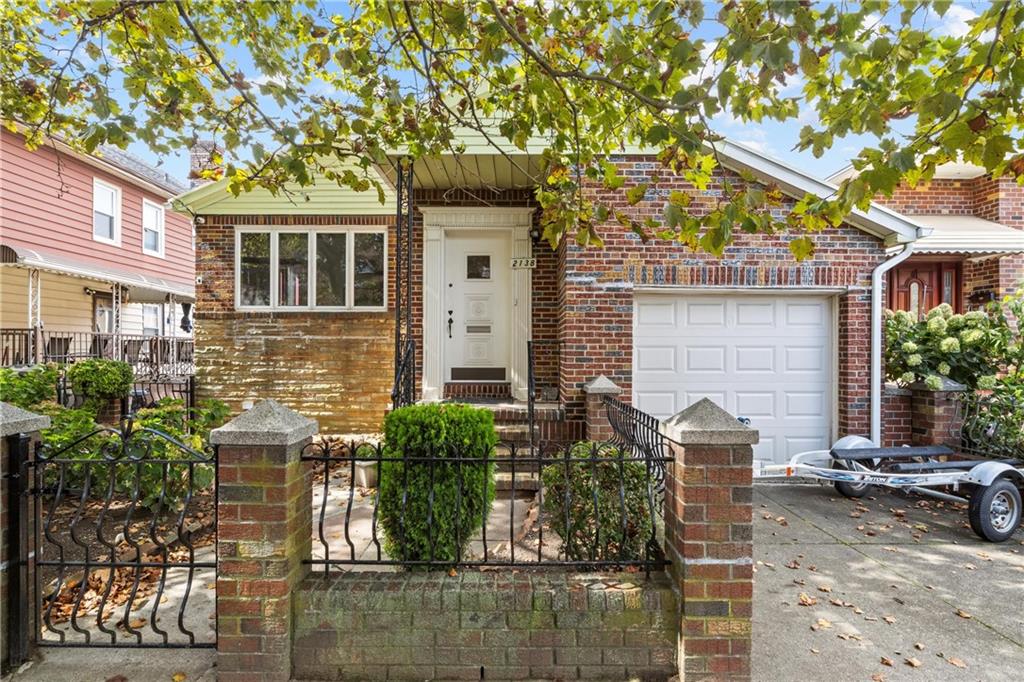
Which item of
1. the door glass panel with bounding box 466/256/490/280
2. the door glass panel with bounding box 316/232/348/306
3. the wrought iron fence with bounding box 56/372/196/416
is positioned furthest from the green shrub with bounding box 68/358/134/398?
the door glass panel with bounding box 466/256/490/280

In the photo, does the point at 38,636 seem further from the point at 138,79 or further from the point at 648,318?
the point at 648,318

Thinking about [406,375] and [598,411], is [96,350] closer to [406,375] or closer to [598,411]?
[406,375]

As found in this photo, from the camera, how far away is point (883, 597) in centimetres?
336

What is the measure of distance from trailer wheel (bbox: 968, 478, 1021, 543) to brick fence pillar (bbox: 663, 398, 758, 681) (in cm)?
343

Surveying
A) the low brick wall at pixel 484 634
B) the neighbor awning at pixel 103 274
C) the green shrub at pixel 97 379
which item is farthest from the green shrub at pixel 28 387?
the low brick wall at pixel 484 634

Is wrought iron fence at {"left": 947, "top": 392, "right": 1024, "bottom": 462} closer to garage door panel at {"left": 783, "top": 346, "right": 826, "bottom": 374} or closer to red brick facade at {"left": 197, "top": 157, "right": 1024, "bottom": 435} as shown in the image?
red brick facade at {"left": 197, "top": 157, "right": 1024, "bottom": 435}

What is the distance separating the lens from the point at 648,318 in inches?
256

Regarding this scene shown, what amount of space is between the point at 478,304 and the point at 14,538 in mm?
5518

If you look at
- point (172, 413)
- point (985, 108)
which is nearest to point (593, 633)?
point (985, 108)

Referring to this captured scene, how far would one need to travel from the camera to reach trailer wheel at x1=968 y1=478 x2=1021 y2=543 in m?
4.36

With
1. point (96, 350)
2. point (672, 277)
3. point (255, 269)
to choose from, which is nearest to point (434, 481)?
point (672, 277)

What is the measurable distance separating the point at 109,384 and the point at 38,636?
6437mm

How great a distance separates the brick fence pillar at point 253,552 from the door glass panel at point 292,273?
20.2 ft

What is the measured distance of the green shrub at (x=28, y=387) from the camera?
21.2 ft
